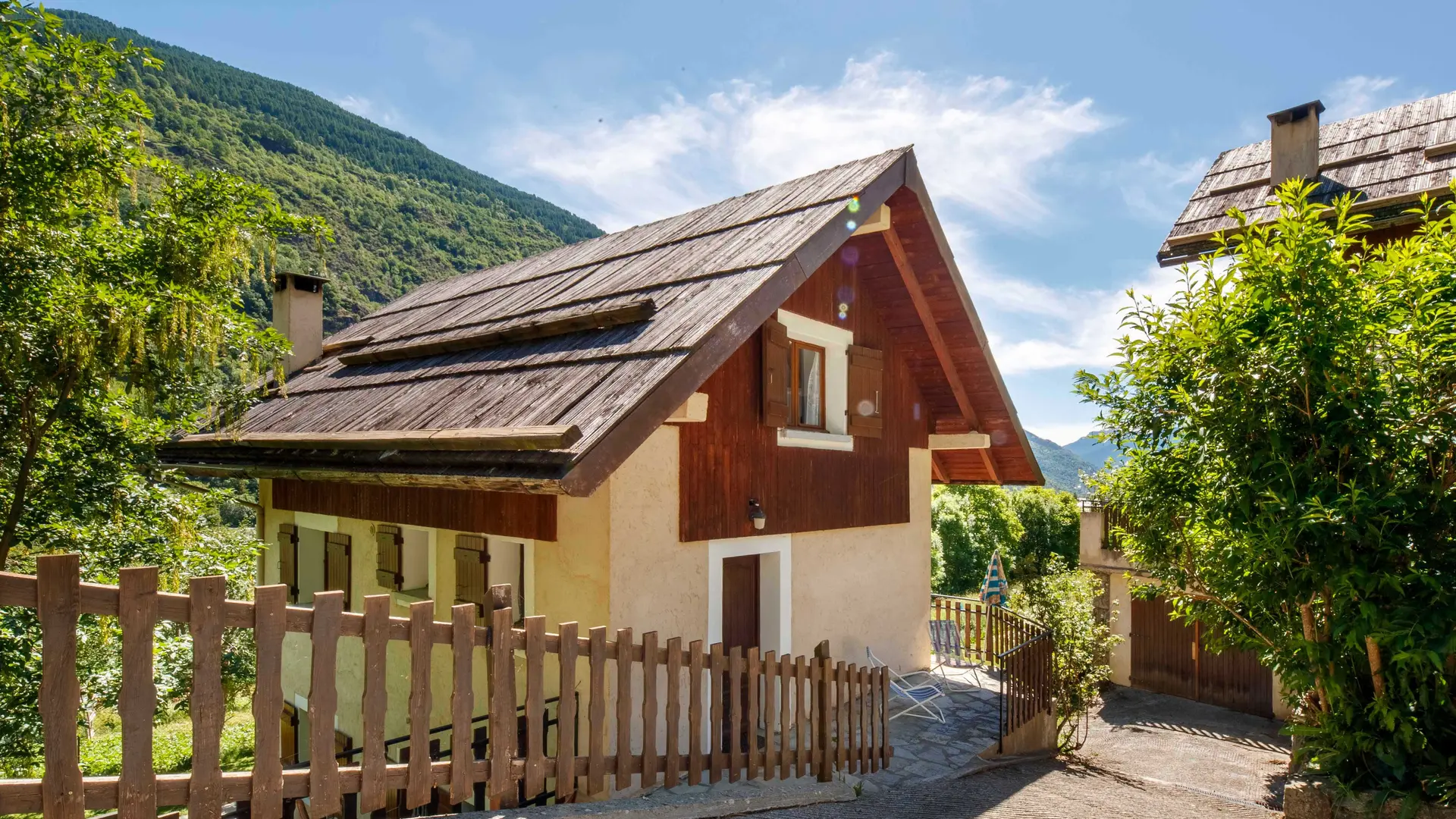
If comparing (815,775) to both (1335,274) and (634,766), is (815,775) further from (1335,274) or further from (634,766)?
(1335,274)

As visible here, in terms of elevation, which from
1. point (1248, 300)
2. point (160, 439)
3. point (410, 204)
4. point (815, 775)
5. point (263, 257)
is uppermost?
point (410, 204)

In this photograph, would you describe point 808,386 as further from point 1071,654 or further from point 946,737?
point 1071,654

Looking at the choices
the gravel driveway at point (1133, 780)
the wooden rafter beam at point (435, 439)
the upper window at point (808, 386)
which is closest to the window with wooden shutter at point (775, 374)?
the upper window at point (808, 386)

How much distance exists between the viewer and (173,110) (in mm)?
54062

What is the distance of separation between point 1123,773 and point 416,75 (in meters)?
26.8

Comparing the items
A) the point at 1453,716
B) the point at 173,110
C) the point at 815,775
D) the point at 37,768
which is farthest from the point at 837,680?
the point at 173,110

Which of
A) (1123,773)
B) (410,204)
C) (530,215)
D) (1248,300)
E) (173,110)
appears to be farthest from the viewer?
(530,215)

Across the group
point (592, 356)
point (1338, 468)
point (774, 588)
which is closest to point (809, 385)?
point (774, 588)

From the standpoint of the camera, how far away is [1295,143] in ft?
37.4

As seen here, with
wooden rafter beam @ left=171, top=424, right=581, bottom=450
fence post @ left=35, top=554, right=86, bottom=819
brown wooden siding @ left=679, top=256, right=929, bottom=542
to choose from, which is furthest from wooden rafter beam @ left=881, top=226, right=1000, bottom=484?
fence post @ left=35, top=554, right=86, bottom=819

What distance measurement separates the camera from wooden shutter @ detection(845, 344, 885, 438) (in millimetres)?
9484

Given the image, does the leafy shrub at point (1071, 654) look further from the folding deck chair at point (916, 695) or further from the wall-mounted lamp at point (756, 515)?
the wall-mounted lamp at point (756, 515)

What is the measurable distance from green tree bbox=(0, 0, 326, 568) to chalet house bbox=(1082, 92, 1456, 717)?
26.0 feet

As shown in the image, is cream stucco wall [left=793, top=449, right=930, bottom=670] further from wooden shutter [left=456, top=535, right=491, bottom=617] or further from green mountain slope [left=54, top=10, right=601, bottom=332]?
green mountain slope [left=54, top=10, right=601, bottom=332]
